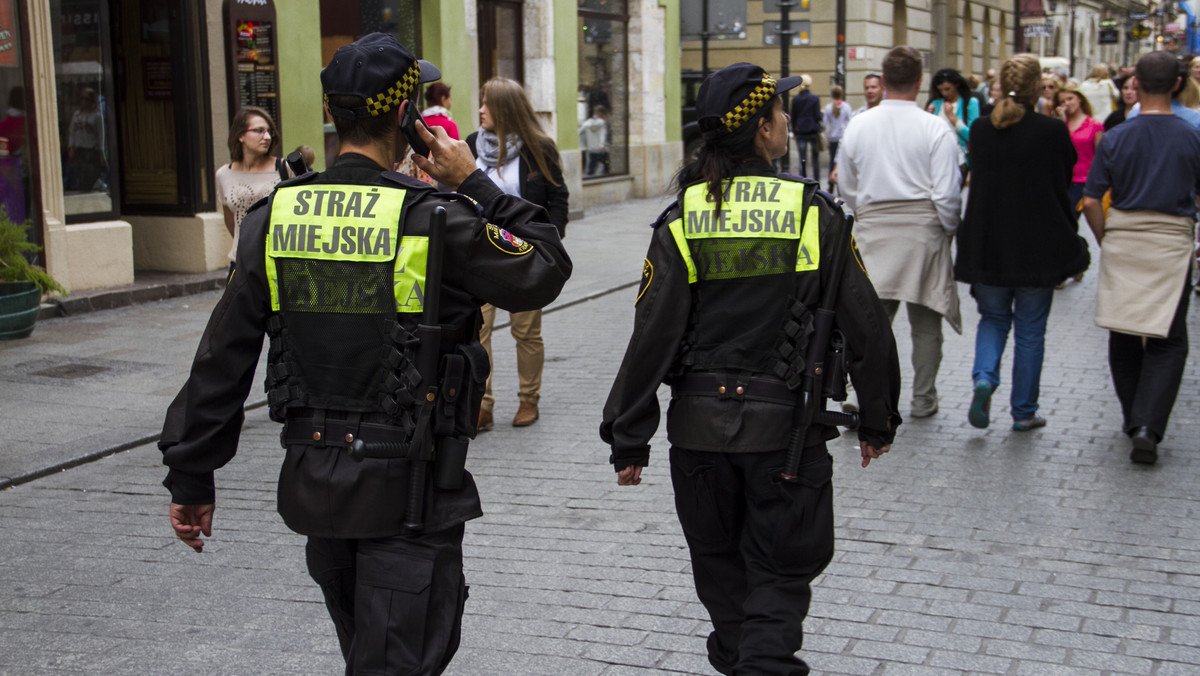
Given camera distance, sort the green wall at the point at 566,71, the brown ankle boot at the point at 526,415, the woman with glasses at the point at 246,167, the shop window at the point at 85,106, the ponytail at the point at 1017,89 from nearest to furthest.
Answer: the ponytail at the point at 1017,89 < the brown ankle boot at the point at 526,415 < the woman with glasses at the point at 246,167 < the shop window at the point at 85,106 < the green wall at the point at 566,71

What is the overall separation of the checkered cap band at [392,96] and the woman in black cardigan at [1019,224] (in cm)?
441

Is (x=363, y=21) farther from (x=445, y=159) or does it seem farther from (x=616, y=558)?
(x=445, y=159)

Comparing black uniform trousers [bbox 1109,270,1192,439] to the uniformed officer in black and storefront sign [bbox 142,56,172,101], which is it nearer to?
the uniformed officer in black

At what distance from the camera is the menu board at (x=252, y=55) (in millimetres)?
12883

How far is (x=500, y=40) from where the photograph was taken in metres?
18.7

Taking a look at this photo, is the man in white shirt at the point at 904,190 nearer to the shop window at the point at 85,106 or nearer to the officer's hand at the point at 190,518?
the officer's hand at the point at 190,518

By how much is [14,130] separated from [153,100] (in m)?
2.13

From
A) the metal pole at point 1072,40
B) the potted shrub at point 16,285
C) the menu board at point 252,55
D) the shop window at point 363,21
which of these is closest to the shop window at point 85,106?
the menu board at point 252,55

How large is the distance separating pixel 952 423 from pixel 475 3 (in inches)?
472

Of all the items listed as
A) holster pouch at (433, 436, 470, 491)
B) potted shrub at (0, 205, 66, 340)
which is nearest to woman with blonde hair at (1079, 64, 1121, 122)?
potted shrub at (0, 205, 66, 340)

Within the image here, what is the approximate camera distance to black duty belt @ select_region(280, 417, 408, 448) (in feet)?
9.29

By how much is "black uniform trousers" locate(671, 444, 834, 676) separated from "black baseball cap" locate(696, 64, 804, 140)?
858 millimetres

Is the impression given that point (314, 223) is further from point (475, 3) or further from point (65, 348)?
point (475, 3)

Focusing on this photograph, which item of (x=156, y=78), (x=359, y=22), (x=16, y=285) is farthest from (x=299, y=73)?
(x=16, y=285)
